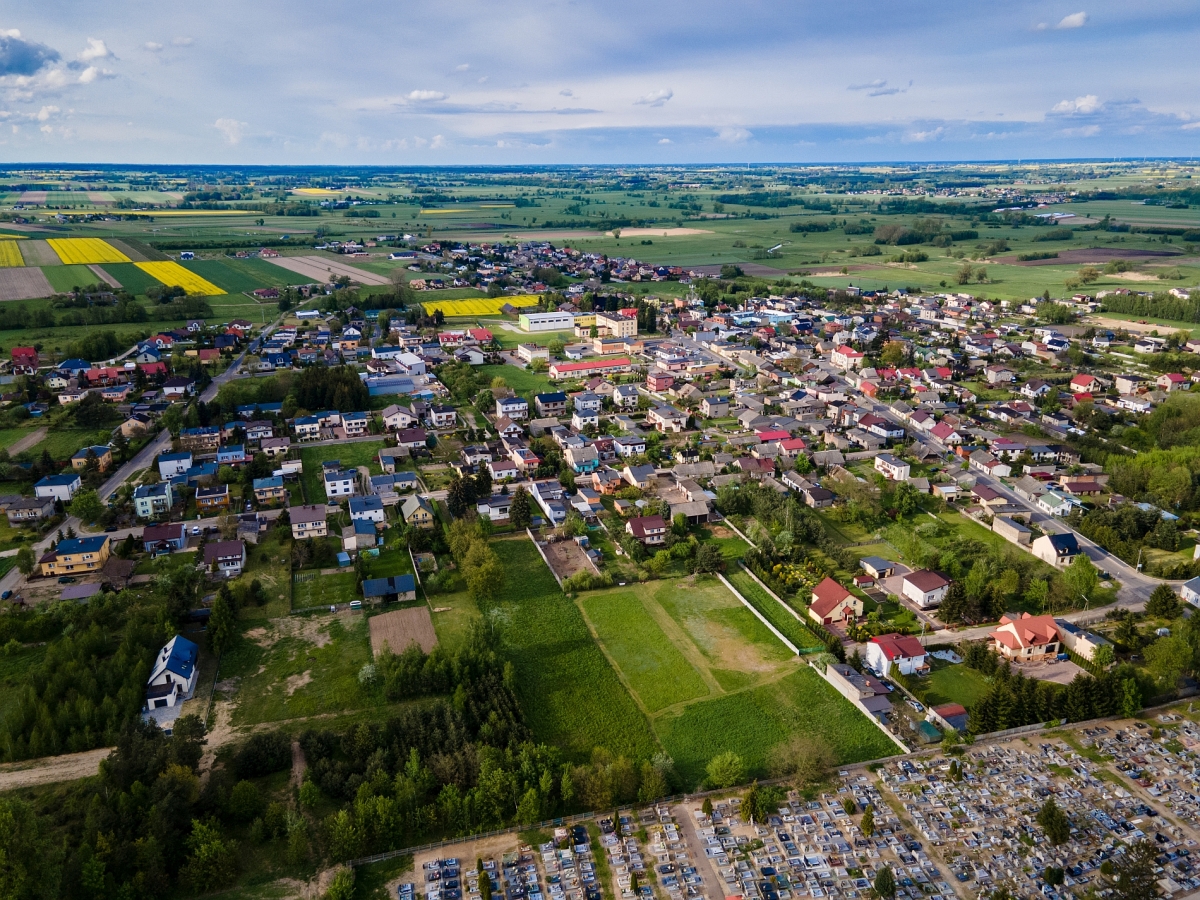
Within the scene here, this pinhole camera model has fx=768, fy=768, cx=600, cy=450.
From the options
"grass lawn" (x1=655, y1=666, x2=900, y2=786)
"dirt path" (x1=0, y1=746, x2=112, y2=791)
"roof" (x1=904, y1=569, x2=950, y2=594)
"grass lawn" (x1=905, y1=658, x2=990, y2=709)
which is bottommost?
"grass lawn" (x1=905, y1=658, x2=990, y2=709)

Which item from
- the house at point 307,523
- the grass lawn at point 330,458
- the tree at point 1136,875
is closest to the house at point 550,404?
the grass lawn at point 330,458

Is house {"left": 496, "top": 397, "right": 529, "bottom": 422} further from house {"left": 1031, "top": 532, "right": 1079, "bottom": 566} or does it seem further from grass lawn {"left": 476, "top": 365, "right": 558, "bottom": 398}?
house {"left": 1031, "top": 532, "right": 1079, "bottom": 566}

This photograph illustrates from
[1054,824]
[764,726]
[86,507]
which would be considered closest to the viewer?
[1054,824]

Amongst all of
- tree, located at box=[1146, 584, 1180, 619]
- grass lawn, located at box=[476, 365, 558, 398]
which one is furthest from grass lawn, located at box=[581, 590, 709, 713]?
grass lawn, located at box=[476, 365, 558, 398]

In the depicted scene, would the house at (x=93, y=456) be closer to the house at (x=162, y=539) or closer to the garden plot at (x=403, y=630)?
the house at (x=162, y=539)

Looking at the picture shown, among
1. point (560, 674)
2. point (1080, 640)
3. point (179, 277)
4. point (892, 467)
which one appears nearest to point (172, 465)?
point (560, 674)

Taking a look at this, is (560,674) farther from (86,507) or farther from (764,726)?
(86,507)
